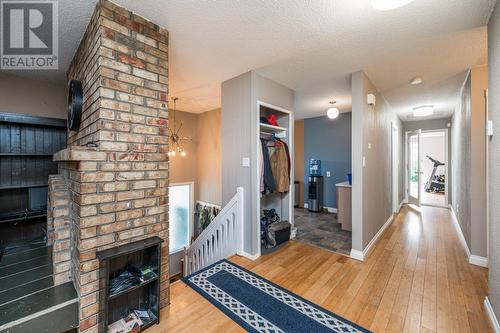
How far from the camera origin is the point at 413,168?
6.36m

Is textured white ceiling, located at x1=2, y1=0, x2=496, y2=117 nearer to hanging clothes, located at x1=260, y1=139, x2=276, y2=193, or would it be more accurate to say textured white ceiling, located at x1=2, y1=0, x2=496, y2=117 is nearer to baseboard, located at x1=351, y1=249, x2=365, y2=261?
hanging clothes, located at x1=260, y1=139, x2=276, y2=193

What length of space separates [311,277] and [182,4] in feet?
9.16

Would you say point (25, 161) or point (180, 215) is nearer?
point (25, 161)

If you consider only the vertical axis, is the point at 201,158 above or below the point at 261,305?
above

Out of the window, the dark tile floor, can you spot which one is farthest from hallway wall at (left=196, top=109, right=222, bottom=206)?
the dark tile floor

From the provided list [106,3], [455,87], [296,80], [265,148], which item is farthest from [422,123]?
[106,3]

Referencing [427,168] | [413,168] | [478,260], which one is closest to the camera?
[478,260]

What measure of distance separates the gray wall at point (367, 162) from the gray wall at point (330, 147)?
136 centimetres

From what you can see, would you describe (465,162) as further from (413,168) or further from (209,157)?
(209,157)

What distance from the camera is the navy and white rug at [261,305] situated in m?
1.63

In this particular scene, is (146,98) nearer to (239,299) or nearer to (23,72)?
(239,299)

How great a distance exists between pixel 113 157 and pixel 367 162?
3.02 meters

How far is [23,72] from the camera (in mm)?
2611

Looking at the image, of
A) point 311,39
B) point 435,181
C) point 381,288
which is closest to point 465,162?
point 381,288
